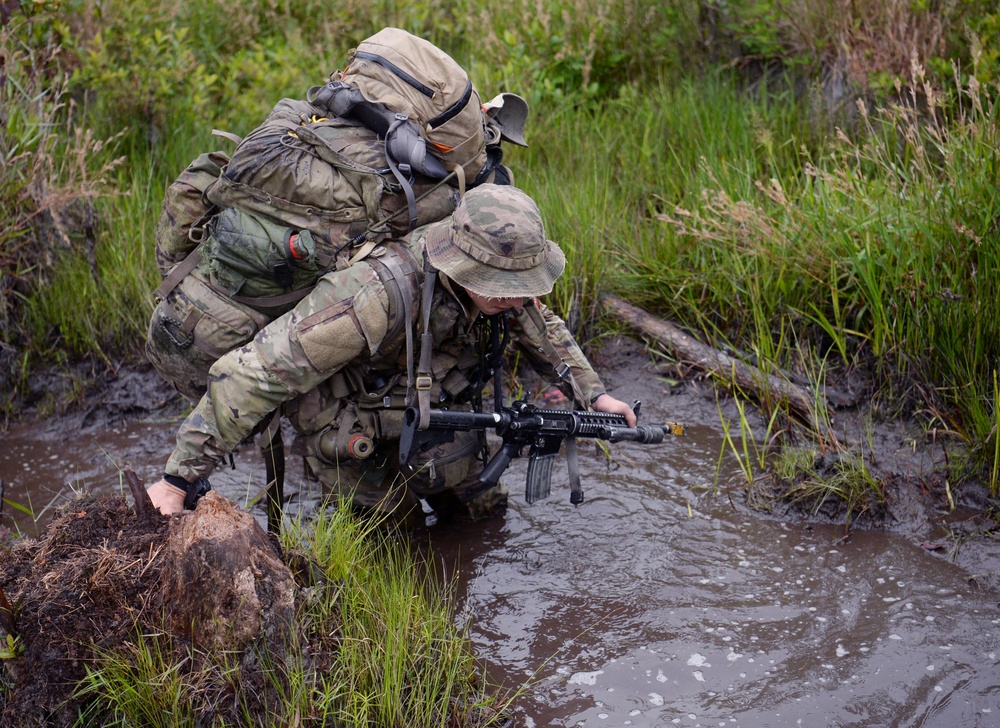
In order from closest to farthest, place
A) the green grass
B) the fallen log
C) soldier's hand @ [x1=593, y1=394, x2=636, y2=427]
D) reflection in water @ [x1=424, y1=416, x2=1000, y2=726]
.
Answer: the green grass, reflection in water @ [x1=424, y1=416, x2=1000, y2=726], soldier's hand @ [x1=593, y1=394, x2=636, y2=427], the fallen log

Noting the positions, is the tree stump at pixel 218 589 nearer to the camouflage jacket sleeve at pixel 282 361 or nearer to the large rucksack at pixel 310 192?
the camouflage jacket sleeve at pixel 282 361

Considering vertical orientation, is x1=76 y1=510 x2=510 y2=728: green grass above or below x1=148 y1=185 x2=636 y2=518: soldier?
below

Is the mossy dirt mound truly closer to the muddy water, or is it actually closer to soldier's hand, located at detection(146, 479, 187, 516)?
soldier's hand, located at detection(146, 479, 187, 516)

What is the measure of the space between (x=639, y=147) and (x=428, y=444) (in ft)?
9.68

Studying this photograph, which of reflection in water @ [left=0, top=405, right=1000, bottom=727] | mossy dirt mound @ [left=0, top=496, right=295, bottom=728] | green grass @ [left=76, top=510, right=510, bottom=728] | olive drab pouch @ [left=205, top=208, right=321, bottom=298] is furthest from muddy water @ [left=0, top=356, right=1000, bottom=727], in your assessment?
olive drab pouch @ [left=205, top=208, right=321, bottom=298]

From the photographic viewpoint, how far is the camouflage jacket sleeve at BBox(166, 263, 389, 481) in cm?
315

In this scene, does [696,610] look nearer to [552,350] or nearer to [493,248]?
[552,350]

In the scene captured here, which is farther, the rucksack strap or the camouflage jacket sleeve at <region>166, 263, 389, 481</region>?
the rucksack strap

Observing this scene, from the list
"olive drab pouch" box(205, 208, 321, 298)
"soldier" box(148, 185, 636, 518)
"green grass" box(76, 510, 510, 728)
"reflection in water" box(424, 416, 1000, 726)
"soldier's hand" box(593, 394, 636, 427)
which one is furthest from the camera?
"soldier's hand" box(593, 394, 636, 427)

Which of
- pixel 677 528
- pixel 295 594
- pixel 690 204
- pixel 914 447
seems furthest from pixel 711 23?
pixel 295 594

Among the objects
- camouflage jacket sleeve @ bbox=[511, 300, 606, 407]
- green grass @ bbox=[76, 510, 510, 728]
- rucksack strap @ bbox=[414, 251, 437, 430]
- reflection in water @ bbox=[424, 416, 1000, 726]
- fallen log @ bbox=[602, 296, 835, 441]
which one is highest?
rucksack strap @ bbox=[414, 251, 437, 430]

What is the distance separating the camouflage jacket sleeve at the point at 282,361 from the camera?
3.15m

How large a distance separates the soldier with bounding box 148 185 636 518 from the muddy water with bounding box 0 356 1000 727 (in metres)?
0.58

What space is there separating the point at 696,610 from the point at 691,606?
0.10 ft
